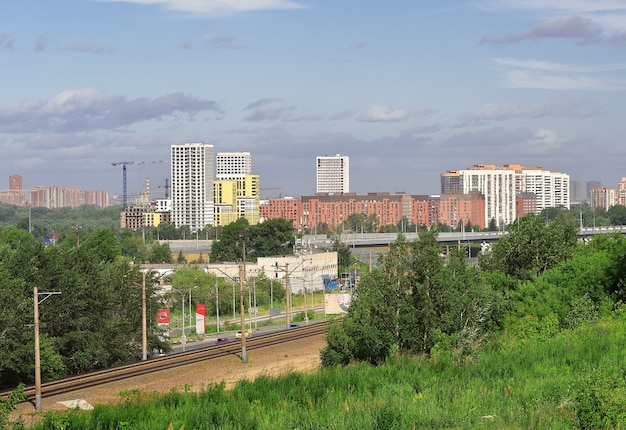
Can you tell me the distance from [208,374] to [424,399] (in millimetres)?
16696

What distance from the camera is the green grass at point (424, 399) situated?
14.9 metres

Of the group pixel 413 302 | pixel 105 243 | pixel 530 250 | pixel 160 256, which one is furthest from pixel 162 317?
pixel 160 256

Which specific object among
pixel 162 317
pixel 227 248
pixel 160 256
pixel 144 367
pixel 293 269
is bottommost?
pixel 144 367

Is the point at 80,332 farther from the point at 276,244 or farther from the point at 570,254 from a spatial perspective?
the point at 276,244

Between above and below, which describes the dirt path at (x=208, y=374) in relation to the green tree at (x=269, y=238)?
below

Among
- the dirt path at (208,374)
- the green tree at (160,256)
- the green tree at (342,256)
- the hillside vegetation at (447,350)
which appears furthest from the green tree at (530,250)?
the green tree at (160,256)

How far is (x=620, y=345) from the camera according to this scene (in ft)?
71.5

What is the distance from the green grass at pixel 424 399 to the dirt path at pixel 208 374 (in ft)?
16.5

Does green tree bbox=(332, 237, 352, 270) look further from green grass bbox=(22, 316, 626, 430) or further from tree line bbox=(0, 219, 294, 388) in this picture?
green grass bbox=(22, 316, 626, 430)

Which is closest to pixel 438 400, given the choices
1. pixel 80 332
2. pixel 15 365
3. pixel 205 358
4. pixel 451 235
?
pixel 205 358

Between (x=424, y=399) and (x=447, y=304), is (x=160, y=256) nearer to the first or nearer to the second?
(x=447, y=304)

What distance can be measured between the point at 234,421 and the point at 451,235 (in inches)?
7167

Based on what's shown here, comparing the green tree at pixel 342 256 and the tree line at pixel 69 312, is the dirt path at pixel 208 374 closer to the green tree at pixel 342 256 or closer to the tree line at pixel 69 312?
the tree line at pixel 69 312

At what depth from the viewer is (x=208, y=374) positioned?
3250 centimetres
